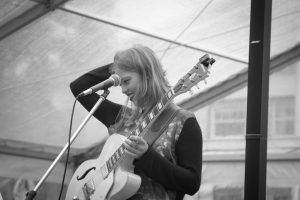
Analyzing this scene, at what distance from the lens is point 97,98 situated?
3.30 metres

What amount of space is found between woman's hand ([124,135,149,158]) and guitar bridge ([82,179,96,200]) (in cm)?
41

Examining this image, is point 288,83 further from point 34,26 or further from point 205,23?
point 34,26

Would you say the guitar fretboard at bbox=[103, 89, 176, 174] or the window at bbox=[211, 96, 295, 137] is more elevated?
the guitar fretboard at bbox=[103, 89, 176, 174]

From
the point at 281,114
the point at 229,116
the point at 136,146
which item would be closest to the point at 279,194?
the point at 281,114

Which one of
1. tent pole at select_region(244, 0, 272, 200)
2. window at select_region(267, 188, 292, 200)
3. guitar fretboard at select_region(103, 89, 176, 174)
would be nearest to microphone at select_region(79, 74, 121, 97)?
guitar fretboard at select_region(103, 89, 176, 174)

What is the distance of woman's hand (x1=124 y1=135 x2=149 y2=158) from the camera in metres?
2.49

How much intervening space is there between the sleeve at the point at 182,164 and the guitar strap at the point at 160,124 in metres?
0.10

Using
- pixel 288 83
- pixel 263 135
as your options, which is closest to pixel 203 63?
pixel 263 135

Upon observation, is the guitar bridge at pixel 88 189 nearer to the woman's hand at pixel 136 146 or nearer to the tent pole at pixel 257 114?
the woman's hand at pixel 136 146

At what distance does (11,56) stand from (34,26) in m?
0.40

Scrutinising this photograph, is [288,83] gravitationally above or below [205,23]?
below

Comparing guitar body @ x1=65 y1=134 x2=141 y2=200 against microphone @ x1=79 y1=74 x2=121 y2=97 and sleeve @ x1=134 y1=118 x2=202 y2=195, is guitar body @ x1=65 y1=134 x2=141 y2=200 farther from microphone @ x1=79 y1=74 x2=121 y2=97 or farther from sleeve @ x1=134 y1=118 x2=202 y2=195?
microphone @ x1=79 y1=74 x2=121 y2=97

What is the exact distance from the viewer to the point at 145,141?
2.54 meters

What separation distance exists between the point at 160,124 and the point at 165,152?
0.14 m
